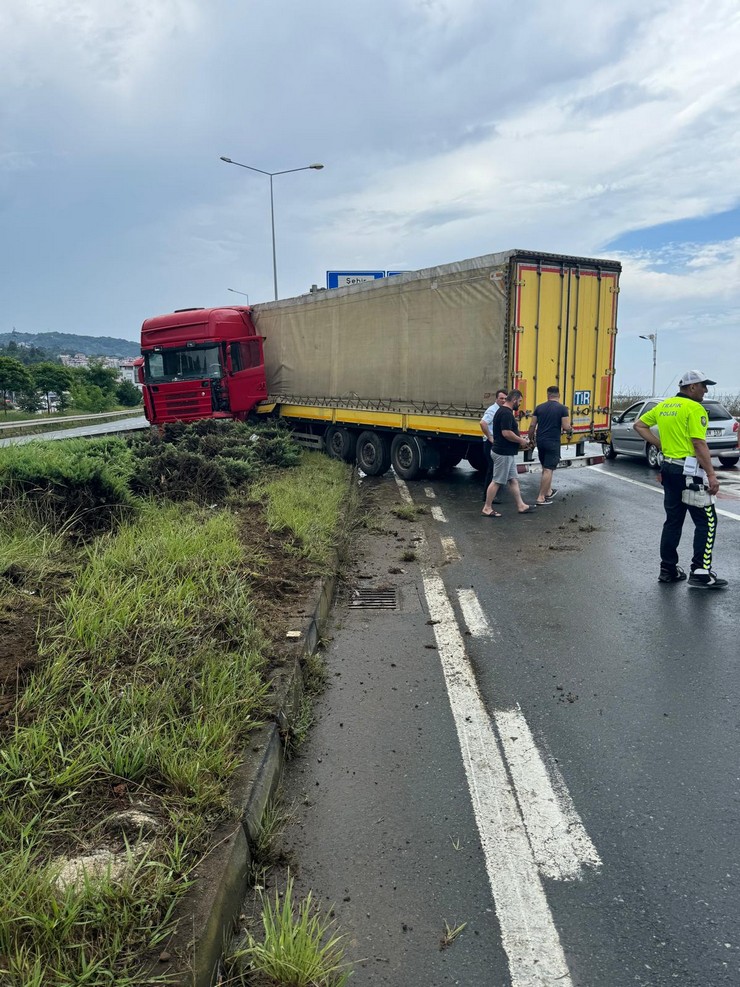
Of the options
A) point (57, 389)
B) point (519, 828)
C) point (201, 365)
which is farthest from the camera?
point (57, 389)

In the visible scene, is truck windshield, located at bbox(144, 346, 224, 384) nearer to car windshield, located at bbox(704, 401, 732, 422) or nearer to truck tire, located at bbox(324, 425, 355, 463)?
truck tire, located at bbox(324, 425, 355, 463)

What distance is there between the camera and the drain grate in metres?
5.79

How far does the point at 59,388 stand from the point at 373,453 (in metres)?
54.7

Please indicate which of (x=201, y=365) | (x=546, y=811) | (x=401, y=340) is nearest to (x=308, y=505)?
(x=401, y=340)

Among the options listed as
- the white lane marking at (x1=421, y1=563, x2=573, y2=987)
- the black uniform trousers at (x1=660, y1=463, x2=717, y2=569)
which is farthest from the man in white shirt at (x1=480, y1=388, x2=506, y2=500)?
the white lane marking at (x1=421, y1=563, x2=573, y2=987)

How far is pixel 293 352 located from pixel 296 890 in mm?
13806

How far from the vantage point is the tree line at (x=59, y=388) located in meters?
53.2

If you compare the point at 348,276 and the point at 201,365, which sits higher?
the point at 348,276

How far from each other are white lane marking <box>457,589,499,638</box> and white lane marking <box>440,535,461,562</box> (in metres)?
1.17

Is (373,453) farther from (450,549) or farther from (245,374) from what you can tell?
(450,549)

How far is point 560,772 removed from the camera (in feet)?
10.7

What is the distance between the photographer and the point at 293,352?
1552 centimetres

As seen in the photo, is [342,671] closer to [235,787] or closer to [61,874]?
[235,787]

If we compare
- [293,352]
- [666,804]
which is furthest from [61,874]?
[293,352]
